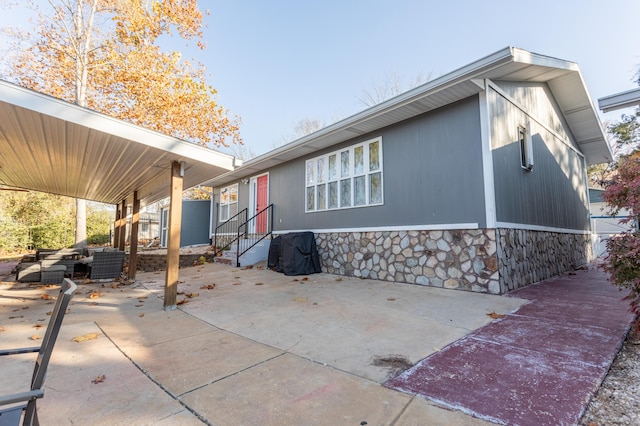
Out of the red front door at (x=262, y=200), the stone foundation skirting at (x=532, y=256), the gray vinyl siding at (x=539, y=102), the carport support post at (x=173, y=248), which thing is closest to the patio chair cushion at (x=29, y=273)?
the carport support post at (x=173, y=248)

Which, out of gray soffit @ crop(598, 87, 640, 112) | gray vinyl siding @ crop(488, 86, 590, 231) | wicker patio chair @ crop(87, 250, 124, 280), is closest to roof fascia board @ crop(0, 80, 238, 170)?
wicker patio chair @ crop(87, 250, 124, 280)

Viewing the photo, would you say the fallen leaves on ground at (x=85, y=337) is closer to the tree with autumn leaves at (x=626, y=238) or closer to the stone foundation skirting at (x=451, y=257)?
the stone foundation skirting at (x=451, y=257)

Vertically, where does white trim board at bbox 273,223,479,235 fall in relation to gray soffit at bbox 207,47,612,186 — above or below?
below

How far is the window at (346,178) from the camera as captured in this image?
691 cm

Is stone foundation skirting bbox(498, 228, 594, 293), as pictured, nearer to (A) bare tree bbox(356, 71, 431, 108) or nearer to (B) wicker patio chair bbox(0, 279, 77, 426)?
(B) wicker patio chair bbox(0, 279, 77, 426)

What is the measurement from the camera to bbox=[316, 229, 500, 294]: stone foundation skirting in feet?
16.6

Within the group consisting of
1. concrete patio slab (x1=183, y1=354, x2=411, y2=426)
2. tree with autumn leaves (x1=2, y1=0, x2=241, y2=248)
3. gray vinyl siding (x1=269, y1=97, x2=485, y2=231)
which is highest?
tree with autumn leaves (x1=2, y1=0, x2=241, y2=248)

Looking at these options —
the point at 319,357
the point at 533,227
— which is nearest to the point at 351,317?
the point at 319,357

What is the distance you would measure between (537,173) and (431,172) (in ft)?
10.2

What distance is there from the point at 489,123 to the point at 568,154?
6526mm

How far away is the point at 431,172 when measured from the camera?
5.85 meters

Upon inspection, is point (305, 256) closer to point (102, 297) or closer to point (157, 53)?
point (102, 297)

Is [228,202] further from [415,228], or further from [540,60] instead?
[540,60]

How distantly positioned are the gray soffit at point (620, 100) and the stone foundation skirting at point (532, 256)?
2690 millimetres
